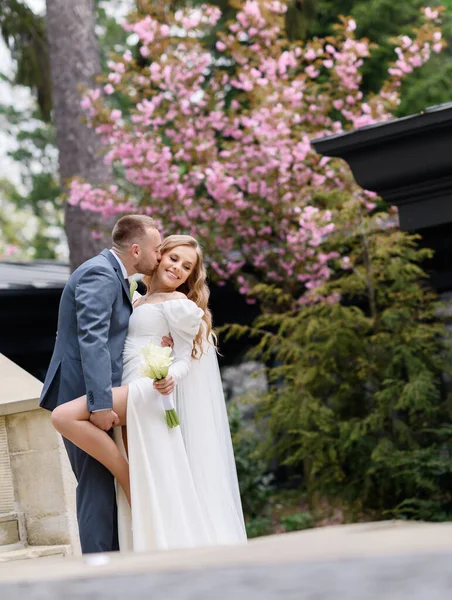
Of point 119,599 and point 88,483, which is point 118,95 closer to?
point 88,483

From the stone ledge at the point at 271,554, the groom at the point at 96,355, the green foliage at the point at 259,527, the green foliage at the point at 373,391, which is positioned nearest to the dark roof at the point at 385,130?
the green foliage at the point at 373,391

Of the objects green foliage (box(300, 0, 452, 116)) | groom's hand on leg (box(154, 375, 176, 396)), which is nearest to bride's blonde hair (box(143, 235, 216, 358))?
groom's hand on leg (box(154, 375, 176, 396))

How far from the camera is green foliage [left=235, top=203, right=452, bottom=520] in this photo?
7863 millimetres

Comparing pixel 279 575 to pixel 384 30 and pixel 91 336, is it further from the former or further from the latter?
pixel 384 30

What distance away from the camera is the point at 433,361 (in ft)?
26.8

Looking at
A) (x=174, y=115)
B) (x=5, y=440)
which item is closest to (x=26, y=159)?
(x=174, y=115)

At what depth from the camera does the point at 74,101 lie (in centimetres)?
1115

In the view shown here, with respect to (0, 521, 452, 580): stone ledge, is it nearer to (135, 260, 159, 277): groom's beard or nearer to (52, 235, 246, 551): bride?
(52, 235, 246, 551): bride

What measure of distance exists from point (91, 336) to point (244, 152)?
6923 mm

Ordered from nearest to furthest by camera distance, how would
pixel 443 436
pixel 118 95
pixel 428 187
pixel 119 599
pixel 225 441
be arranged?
1. pixel 119 599
2. pixel 225 441
3. pixel 428 187
4. pixel 443 436
5. pixel 118 95

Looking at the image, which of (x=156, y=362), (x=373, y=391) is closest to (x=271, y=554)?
(x=156, y=362)

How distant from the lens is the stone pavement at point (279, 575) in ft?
1.93

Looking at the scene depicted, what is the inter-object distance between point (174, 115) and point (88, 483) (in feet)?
23.8

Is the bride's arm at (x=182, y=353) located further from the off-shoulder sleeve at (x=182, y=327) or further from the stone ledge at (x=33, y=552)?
the stone ledge at (x=33, y=552)
